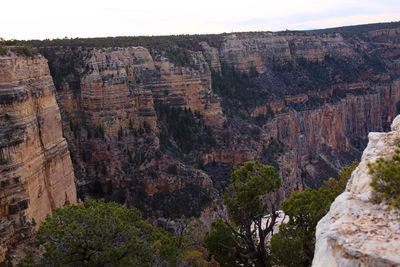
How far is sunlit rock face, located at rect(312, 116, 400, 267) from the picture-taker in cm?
962

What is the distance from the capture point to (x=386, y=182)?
1151 centimetres

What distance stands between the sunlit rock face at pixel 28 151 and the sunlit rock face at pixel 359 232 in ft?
52.2

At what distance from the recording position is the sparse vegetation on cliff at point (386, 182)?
11.2 metres

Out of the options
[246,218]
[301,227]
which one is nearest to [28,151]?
[246,218]

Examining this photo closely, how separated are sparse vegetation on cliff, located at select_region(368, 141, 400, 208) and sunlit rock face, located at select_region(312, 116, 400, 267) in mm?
168

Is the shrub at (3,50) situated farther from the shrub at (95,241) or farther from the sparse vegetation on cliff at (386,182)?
the sparse vegetation on cliff at (386,182)

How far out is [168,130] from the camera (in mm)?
51688

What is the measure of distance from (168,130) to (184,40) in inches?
695

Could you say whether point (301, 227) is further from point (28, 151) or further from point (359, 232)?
point (28, 151)

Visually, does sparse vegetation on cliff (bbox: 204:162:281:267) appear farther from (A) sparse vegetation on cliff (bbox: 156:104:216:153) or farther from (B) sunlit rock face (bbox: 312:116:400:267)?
(A) sparse vegetation on cliff (bbox: 156:104:216:153)

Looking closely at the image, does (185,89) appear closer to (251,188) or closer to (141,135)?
(141,135)

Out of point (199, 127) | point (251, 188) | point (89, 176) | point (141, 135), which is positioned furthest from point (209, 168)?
point (251, 188)

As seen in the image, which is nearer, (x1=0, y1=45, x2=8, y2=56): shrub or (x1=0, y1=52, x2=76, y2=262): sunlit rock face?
(x1=0, y1=52, x2=76, y2=262): sunlit rock face

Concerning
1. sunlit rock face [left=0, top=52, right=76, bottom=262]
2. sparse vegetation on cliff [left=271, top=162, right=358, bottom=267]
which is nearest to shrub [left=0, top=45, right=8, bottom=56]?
sunlit rock face [left=0, top=52, right=76, bottom=262]
